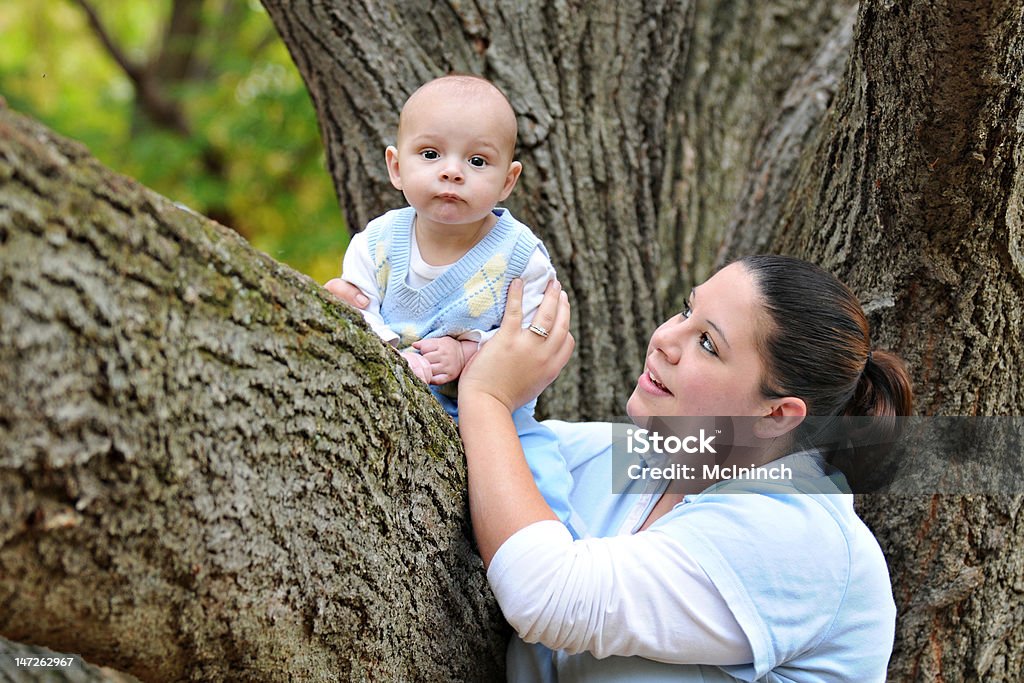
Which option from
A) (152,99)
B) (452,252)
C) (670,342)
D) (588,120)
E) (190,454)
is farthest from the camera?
(152,99)

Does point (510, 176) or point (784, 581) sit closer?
point (784, 581)

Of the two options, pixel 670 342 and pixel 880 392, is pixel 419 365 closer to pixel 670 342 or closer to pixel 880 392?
pixel 670 342

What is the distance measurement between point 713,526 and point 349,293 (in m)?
0.91

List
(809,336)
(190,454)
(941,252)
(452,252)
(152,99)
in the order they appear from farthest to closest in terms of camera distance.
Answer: (152,99)
(941,252)
(452,252)
(809,336)
(190,454)

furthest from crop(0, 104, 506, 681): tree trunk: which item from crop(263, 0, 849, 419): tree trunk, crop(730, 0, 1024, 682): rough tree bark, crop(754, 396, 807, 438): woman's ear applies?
crop(263, 0, 849, 419): tree trunk

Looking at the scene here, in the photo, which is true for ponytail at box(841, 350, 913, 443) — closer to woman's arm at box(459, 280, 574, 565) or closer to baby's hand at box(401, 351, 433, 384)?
woman's arm at box(459, 280, 574, 565)

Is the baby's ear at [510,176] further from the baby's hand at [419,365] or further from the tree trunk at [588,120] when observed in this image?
the tree trunk at [588,120]

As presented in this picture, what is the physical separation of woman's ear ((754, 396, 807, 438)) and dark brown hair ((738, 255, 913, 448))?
0.02 m

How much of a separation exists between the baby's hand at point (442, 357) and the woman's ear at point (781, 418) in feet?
2.04

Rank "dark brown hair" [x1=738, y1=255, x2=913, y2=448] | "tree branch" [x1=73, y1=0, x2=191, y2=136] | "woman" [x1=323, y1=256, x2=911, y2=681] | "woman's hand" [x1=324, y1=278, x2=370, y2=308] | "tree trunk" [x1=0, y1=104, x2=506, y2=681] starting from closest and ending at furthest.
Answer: "tree trunk" [x1=0, y1=104, x2=506, y2=681], "woman" [x1=323, y1=256, x2=911, y2=681], "dark brown hair" [x1=738, y1=255, x2=913, y2=448], "woman's hand" [x1=324, y1=278, x2=370, y2=308], "tree branch" [x1=73, y1=0, x2=191, y2=136]

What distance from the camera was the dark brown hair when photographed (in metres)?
1.85

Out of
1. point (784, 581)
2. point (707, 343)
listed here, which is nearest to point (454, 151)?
point (707, 343)

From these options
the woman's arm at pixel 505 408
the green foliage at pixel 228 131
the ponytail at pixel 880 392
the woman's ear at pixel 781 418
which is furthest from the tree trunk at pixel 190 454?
the green foliage at pixel 228 131

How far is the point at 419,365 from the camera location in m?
1.96
